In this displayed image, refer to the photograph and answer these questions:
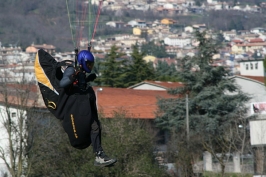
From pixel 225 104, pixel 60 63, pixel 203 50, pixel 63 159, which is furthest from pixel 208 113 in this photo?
pixel 60 63

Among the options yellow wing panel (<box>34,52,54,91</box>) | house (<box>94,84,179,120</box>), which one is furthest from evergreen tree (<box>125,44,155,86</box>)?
yellow wing panel (<box>34,52,54,91</box>)

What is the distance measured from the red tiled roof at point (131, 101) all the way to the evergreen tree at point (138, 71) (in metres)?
17.6

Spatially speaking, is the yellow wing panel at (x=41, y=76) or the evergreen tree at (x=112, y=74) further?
the evergreen tree at (x=112, y=74)

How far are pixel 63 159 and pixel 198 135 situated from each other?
13.4m

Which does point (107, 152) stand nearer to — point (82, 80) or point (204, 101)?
point (204, 101)

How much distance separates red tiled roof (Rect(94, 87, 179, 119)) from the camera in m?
49.7

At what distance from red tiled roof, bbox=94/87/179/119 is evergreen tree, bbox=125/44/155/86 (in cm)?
1755

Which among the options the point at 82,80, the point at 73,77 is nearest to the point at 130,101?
the point at 82,80

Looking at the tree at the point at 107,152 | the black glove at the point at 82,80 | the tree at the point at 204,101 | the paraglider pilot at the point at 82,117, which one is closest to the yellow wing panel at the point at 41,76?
the paraglider pilot at the point at 82,117

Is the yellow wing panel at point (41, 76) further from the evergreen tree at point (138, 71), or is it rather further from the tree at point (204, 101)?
the evergreen tree at point (138, 71)

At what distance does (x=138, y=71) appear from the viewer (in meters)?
74.2

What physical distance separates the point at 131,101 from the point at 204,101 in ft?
Answer: 23.9

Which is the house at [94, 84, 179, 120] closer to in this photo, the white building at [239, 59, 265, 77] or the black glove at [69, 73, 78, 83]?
the white building at [239, 59, 265, 77]

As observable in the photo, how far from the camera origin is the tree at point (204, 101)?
45.4m
